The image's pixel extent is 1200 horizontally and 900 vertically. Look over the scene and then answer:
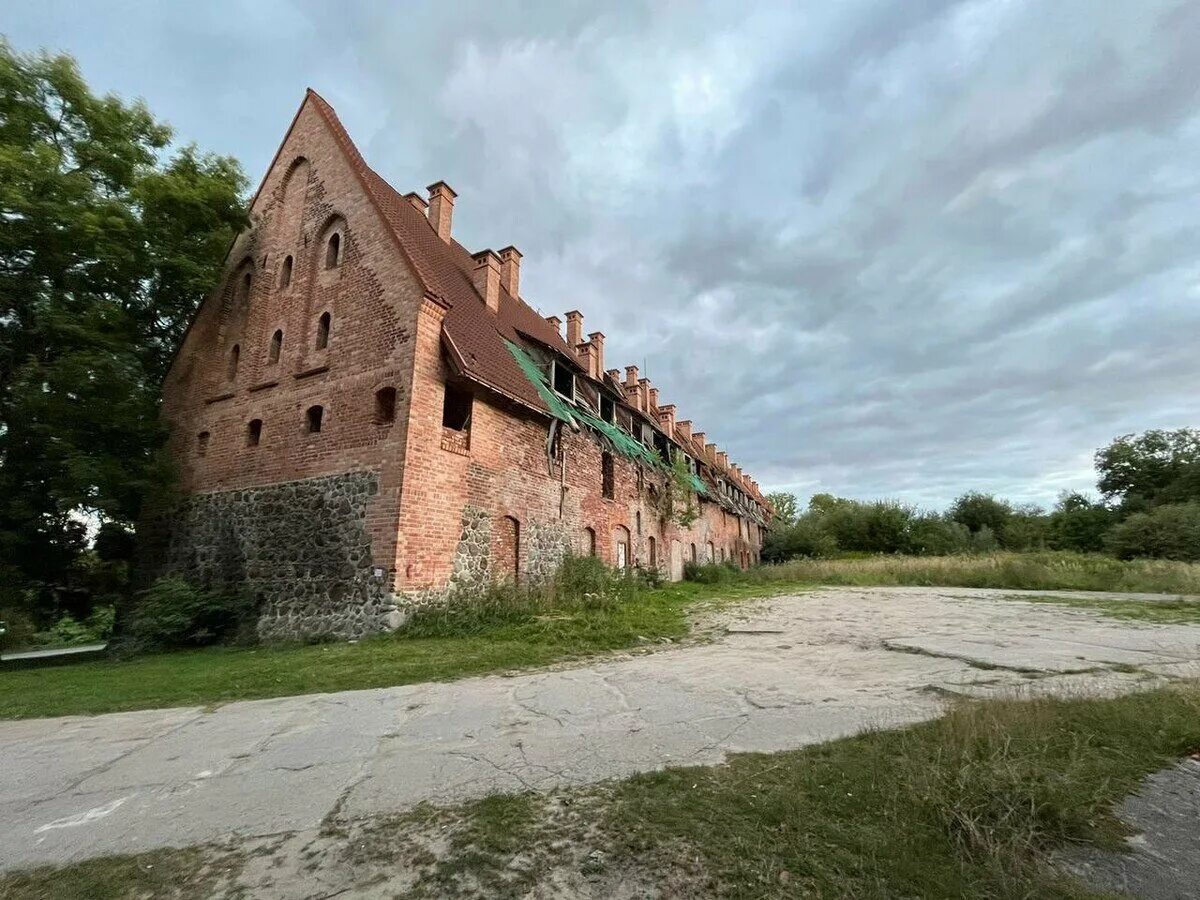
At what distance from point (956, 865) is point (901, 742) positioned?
4.33ft

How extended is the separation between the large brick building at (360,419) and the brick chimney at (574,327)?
523cm

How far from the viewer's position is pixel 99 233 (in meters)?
12.8

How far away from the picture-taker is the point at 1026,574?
64.2ft

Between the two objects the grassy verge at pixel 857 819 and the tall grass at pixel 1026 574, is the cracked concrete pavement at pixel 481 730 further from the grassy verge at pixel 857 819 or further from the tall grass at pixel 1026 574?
the tall grass at pixel 1026 574

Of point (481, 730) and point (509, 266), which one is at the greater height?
point (509, 266)

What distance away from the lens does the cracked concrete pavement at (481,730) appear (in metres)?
Result: 3.60

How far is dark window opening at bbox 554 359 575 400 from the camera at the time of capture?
60.4 feet

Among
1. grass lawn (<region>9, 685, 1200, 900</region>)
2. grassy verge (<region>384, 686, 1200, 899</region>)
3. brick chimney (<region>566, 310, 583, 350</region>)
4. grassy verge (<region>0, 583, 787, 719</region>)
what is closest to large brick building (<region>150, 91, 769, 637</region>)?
grassy verge (<region>0, 583, 787, 719</region>)

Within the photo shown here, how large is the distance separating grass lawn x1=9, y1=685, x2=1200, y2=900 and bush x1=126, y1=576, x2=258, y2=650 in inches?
436

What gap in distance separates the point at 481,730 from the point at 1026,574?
21.5 meters

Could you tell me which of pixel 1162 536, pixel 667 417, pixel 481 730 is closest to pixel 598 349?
pixel 667 417

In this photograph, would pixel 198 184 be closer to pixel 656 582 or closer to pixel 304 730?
pixel 304 730

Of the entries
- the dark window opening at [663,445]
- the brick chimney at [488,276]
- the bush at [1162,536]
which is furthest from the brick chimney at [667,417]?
the bush at [1162,536]

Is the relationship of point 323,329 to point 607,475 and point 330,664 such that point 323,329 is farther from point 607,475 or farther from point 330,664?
point 607,475
